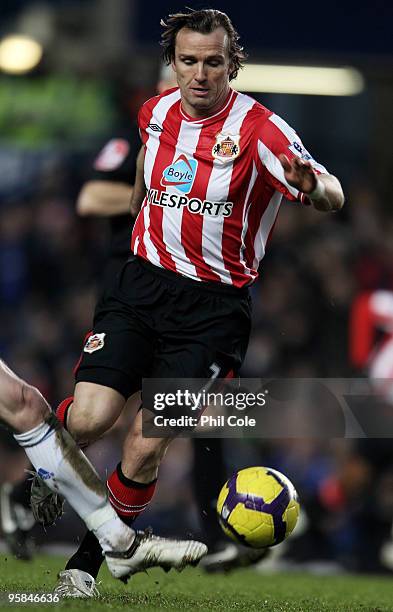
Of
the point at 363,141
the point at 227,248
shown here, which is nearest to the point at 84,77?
the point at 363,141

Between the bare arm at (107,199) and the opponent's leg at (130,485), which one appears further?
the bare arm at (107,199)

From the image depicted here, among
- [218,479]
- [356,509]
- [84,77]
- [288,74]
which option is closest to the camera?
[218,479]

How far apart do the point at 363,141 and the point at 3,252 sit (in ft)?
11.7

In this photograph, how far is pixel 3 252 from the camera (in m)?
12.0

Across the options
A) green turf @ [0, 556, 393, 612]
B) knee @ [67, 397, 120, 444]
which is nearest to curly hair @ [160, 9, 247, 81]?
knee @ [67, 397, 120, 444]

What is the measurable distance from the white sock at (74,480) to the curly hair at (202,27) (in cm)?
175

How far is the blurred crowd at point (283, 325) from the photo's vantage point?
977cm

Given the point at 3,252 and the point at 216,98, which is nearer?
the point at 216,98

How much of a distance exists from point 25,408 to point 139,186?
1322 mm

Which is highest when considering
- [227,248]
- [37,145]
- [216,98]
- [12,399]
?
[216,98]

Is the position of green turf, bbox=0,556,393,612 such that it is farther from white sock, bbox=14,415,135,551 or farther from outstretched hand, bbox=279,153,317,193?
outstretched hand, bbox=279,153,317,193

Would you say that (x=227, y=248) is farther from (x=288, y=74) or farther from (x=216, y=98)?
(x=288, y=74)
